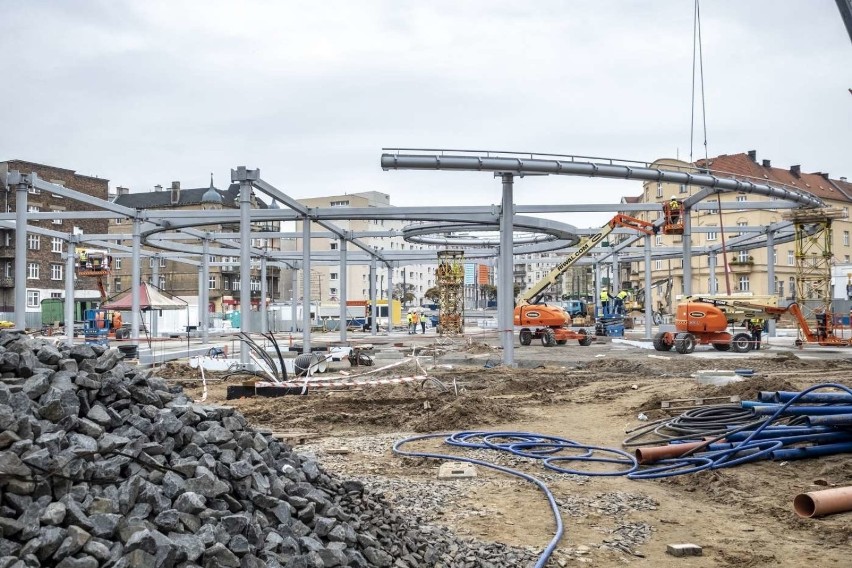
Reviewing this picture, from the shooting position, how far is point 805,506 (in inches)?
270

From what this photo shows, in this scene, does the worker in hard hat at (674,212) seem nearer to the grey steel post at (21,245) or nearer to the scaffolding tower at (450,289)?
the scaffolding tower at (450,289)

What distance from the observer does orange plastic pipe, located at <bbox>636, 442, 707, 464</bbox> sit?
914 cm

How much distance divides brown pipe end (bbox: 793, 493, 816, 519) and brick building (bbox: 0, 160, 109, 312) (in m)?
59.5

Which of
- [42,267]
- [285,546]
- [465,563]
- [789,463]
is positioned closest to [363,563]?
[285,546]

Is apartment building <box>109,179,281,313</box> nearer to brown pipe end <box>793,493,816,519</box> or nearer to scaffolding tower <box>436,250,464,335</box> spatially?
scaffolding tower <box>436,250,464,335</box>

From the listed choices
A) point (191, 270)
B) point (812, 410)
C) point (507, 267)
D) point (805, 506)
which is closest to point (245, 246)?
point (507, 267)

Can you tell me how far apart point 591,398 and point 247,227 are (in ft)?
29.8

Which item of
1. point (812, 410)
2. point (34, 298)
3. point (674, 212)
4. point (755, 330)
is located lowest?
point (812, 410)

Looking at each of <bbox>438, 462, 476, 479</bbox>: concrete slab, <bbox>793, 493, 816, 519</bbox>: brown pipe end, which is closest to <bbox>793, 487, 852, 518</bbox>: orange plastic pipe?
<bbox>793, 493, 816, 519</bbox>: brown pipe end

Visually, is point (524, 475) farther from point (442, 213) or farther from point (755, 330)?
point (755, 330)

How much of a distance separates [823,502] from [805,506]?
0.16 m

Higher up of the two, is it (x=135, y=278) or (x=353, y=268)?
(x=353, y=268)

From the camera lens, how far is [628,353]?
1088 inches

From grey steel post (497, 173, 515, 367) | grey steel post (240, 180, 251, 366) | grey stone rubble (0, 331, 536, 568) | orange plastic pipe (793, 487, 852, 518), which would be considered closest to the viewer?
grey stone rubble (0, 331, 536, 568)
